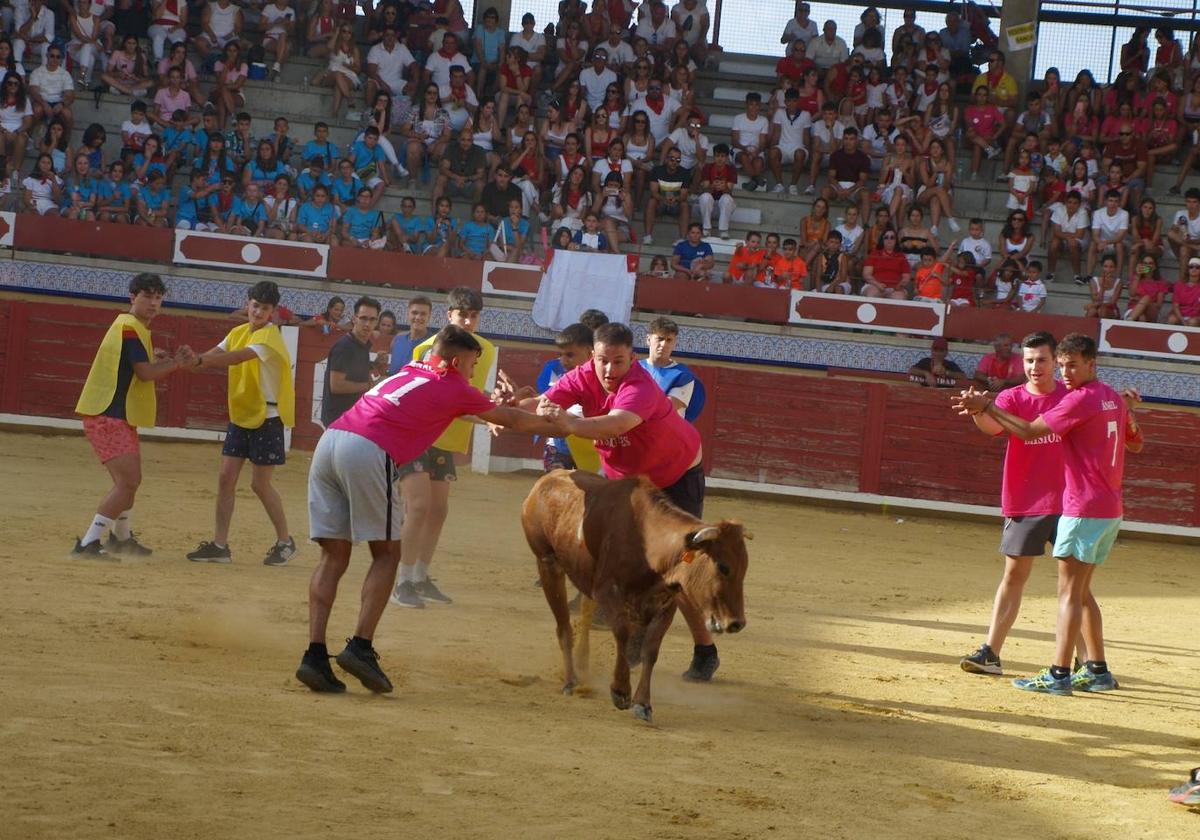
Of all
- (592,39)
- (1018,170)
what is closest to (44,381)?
(592,39)

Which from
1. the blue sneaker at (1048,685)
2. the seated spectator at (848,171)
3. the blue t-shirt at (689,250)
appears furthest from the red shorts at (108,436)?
the seated spectator at (848,171)

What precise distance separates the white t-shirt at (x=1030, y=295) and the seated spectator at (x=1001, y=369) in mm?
1206

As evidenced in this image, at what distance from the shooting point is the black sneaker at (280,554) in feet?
28.4

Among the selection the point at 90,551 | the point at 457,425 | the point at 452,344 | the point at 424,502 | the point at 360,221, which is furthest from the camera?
the point at 360,221

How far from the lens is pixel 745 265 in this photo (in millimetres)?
16859

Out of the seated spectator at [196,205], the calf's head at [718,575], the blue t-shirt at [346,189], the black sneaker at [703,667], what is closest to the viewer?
the calf's head at [718,575]

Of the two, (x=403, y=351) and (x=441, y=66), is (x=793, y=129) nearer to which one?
(x=441, y=66)

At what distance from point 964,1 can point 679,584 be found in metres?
18.0

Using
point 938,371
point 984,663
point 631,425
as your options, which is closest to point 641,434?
point 631,425

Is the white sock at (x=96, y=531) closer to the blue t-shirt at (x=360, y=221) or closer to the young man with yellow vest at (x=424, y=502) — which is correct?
the young man with yellow vest at (x=424, y=502)

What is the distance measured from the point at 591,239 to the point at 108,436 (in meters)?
9.43

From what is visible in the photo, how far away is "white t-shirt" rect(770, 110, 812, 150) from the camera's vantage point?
62.2 ft

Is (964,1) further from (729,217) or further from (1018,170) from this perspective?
(729,217)

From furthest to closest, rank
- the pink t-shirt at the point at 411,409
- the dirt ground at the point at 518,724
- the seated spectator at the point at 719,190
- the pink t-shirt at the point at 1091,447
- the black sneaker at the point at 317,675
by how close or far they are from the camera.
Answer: the seated spectator at the point at 719,190
the pink t-shirt at the point at 1091,447
the pink t-shirt at the point at 411,409
the black sneaker at the point at 317,675
the dirt ground at the point at 518,724
